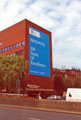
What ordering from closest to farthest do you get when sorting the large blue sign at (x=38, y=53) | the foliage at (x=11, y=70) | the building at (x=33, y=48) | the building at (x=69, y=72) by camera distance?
the foliage at (x=11, y=70)
the building at (x=33, y=48)
the large blue sign at (x=38, y=53)
the building at (x=69, y=72)

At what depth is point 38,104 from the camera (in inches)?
843

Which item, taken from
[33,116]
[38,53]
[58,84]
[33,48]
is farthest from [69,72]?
→ [33,116]

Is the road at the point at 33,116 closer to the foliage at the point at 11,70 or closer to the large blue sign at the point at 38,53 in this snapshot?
the foliage at the point at 11,70

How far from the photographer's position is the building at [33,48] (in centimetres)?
6072

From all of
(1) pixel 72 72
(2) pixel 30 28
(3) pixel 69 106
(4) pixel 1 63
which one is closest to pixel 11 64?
(4) pixel 1 63

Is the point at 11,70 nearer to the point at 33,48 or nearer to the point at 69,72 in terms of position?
the point at 33,48

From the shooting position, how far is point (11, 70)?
145 feet

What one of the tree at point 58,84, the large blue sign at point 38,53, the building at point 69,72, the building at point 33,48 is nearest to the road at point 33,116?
the building at point 33,48

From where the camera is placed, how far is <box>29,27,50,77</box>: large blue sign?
6156cm

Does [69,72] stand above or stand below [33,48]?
below

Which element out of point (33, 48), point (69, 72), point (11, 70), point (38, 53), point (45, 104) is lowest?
point (45, 104)

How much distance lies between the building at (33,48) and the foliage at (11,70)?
12.8m

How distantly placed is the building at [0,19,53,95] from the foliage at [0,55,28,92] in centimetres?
1282

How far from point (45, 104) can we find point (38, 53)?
145 ft
